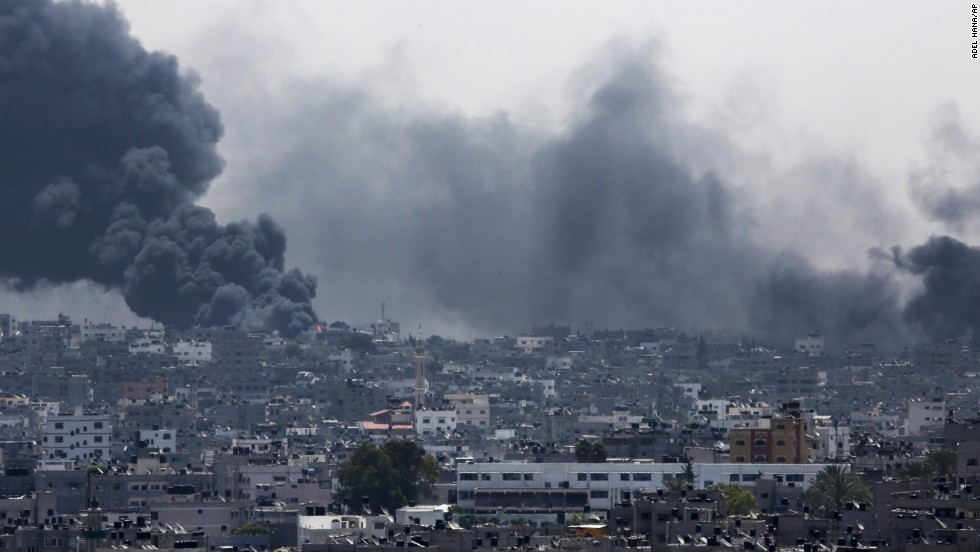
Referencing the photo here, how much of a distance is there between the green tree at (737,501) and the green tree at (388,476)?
9970 millimetres

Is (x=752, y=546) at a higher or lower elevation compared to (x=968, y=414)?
lower

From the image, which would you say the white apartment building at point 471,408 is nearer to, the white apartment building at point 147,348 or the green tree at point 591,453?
the white apartment building at point 147,348

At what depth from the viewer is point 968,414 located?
140 meters

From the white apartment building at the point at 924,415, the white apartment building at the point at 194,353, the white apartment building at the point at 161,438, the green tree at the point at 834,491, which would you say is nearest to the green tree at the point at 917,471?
the green tree at the point at 834,491

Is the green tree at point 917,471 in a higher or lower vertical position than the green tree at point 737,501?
higher

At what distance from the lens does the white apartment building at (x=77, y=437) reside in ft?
380

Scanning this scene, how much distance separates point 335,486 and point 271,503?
6.17 metres

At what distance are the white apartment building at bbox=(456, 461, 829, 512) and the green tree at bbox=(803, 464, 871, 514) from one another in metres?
4.25

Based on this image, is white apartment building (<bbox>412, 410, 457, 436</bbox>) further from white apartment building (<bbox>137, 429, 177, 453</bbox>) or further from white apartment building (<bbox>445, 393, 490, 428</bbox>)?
white apartment building (<bbox>137, 429, 177, 453</bbox>)

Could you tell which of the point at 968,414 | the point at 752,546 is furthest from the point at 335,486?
the point at 968,414

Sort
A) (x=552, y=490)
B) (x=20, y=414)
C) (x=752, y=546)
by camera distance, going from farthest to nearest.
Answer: (x=20, y=414) < (x=552, y=490) < (x=752, y=546)

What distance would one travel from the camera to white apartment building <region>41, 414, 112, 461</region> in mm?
115750

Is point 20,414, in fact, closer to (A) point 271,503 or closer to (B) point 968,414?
(B) point 968,414

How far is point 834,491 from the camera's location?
249ft
